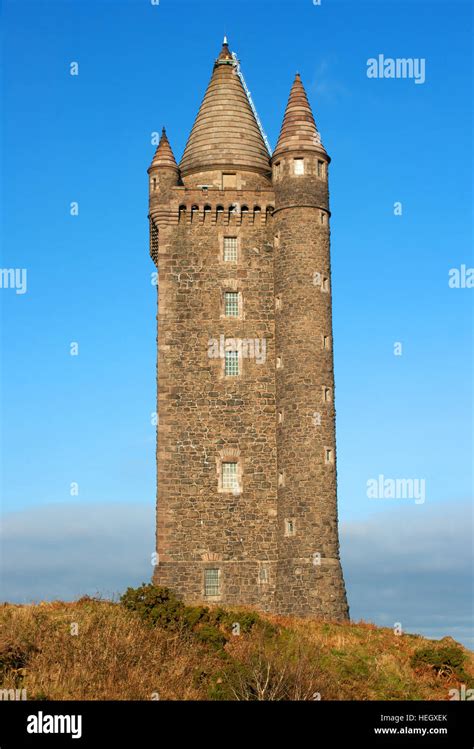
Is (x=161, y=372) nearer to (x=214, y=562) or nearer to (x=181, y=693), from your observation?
(x=214, y=562)

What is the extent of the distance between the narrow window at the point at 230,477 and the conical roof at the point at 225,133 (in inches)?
565

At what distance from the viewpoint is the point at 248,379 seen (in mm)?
46094

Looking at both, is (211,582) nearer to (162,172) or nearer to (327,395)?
(327,395)

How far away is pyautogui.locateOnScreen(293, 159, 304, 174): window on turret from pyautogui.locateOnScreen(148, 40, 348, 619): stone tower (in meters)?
0.05

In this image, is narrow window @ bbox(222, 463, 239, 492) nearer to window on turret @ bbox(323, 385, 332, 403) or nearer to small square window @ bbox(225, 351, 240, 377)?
small square window @ bbox(225, 351, 240, 377)

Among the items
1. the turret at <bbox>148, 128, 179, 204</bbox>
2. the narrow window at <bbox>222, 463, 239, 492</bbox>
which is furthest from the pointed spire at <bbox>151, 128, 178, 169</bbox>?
the narrow window at <bbox>222, 463, 239, 492</bbox>

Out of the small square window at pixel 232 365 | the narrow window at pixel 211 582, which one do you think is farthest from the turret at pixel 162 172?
the narrow window at pixel 211 582

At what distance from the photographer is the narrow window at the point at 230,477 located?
1774 inches

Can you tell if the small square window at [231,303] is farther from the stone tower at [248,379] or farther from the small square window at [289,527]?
the small square window at [289,527]

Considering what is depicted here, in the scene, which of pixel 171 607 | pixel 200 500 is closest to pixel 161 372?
pixel 200 500

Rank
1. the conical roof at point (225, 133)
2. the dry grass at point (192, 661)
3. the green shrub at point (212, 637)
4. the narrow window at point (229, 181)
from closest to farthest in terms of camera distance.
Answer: the dry grass at point (192, 661) → the green shrub at point (212, 637) → the narrow window at point (229, 181) → the conical roof at point (225, 133)

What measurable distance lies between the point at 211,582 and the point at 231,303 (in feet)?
40.8
